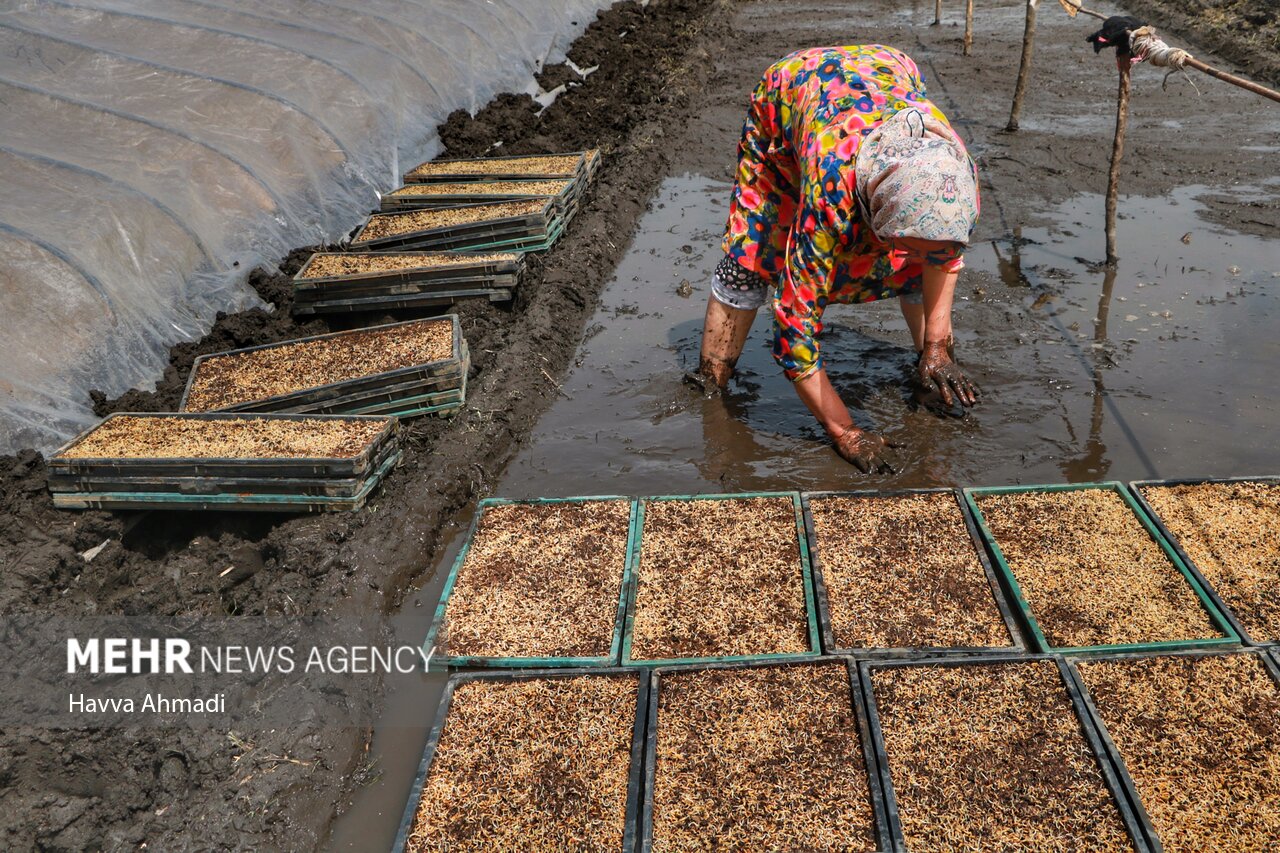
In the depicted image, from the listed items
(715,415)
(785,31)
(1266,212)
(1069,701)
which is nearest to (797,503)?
(715,415)

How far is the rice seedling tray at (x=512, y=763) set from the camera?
2.92 metres

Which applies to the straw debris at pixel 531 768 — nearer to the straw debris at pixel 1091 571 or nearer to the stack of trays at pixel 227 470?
the stack of trays at pixel 227 470

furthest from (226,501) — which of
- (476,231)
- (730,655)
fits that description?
(476,231)

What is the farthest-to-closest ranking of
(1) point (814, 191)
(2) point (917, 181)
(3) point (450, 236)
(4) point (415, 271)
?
(3) point (450, 236), (4) point (415, 271), (1) point (814, 191), (2) point (917, 181)

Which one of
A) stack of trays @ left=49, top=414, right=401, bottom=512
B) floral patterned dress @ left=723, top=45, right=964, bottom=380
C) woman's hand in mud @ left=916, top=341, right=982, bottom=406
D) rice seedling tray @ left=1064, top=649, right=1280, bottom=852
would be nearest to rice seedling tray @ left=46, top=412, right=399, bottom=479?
stack of trays @ left=49, top=414, right=401, bottom=512

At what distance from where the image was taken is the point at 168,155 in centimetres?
668

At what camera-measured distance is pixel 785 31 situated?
14.8 meters

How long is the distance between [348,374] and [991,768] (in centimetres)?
376

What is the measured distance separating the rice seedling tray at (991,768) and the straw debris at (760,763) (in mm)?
115

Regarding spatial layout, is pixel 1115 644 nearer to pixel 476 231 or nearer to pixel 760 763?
pixel 760 763

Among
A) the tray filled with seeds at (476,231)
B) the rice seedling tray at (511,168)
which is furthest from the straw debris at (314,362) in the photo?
the rice seedling tray at (511,168)

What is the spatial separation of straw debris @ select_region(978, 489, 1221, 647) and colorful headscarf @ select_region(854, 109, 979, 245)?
1388 mm

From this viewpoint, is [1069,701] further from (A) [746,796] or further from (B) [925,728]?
(A) [746,796]

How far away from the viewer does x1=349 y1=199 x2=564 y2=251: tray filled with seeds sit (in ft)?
22.4
